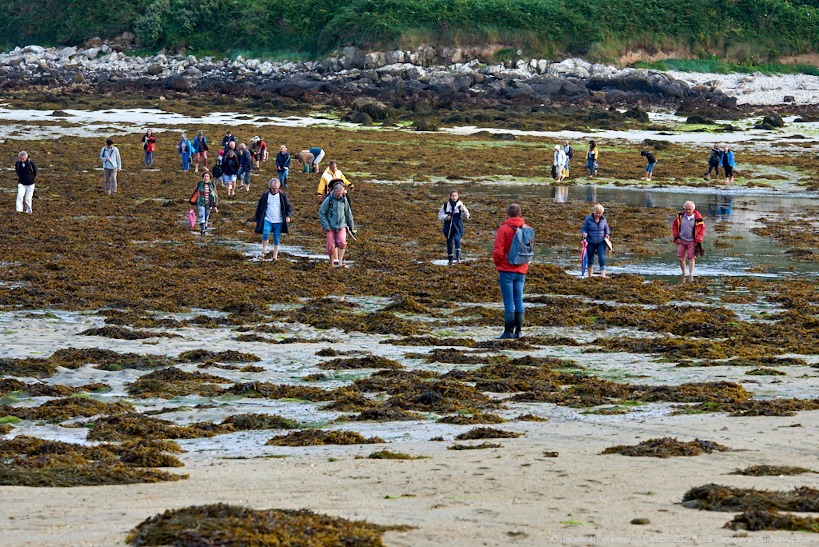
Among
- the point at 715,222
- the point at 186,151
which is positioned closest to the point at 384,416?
the point at 715,222

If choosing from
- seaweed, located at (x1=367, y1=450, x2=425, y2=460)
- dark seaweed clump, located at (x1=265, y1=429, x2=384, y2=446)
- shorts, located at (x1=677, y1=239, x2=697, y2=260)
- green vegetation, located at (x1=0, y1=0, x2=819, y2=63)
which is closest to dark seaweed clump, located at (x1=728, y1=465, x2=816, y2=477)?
seaweed, located at (x1=367, y1=450, x2=425, y2=460)

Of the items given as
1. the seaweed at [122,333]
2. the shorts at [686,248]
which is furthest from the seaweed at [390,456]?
the shorts at [686,248]

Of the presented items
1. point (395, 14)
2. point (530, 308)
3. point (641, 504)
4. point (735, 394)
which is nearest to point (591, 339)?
point (530, 308)

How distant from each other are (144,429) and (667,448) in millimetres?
4352

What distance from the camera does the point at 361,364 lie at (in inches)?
518

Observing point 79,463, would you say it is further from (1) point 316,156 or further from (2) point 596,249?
(1) point 316,156

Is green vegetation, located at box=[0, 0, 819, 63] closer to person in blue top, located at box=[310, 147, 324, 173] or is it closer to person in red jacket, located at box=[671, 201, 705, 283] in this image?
person in blue top, located at box=[310, 147, 324, 173]

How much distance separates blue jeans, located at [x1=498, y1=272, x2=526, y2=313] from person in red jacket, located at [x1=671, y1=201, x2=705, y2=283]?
5.96 meters

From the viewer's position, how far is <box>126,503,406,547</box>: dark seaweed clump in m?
5.97

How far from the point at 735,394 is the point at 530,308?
20.8 ft

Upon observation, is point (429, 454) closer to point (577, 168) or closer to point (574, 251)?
point (574, 251)

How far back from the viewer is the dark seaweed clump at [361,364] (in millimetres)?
13062

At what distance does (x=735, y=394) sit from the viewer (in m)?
11.4

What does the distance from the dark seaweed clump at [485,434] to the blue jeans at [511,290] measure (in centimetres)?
482
